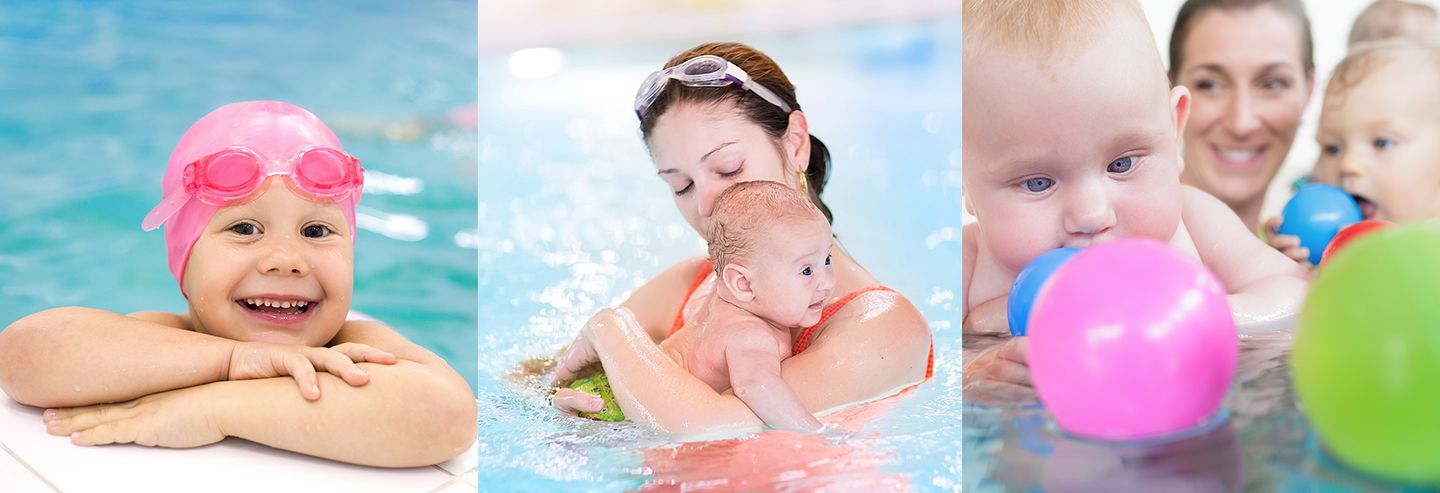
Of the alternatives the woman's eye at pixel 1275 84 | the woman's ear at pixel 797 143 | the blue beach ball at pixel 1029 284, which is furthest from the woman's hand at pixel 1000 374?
the woman's eye at pixel 1275 84

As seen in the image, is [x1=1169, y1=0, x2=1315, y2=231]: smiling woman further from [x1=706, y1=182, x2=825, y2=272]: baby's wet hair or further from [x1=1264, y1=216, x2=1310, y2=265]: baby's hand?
[x1=706, y1=182, x2=825, y2=272]: baby's wet hair

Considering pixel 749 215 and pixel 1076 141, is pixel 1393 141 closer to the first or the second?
pixel 1076 141

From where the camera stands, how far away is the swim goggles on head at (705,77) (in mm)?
2605

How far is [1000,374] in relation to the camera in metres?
2.50

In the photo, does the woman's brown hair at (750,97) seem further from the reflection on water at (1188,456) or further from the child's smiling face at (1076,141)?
the reflection on water at (1188,456)

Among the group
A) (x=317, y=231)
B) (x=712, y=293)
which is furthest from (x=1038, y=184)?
(x=317, y=231)

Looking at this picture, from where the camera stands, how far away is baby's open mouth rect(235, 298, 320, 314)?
2.67 metres

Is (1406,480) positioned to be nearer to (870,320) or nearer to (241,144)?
(870,320)

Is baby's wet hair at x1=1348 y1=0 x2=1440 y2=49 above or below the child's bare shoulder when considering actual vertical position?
above

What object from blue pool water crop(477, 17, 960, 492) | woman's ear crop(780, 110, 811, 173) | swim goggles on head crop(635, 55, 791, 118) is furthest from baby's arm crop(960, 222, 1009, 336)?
swim goggles on head crop(635, 55, 791, 118)

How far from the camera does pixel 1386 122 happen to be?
360cm

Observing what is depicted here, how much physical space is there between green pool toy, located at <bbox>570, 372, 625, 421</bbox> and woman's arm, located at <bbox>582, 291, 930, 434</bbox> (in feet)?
0.17

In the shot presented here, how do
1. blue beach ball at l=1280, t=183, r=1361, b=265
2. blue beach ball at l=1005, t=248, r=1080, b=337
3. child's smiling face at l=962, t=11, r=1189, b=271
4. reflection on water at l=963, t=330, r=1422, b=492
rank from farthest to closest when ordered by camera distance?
blue beach ball at l=1280, t=183, r=1361, b=265 → child's smiling face at l=962, t=11, r=1189, b=271 → blue beach ball at l=1005, t=248, r=1080, b=337 → reflection on water at l=963, t=330, r=1422, b=492

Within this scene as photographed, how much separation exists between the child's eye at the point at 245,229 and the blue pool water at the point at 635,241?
25.7 inches
